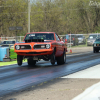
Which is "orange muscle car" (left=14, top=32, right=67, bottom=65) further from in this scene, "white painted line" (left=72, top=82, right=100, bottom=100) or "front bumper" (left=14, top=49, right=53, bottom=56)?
"white painted line" (left=72, top=82, right=100, bottom=100)

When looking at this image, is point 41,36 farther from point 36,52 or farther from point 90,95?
point 90,95

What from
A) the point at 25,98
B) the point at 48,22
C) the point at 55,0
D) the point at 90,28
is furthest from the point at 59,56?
the point at 90,28

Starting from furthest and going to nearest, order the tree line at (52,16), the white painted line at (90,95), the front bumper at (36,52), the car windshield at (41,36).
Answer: the tree line at (52,16), the car windshield at (41,36), the front bumper at (36,52), the white painted line at (90,95)

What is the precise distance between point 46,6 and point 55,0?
4136 millimetres

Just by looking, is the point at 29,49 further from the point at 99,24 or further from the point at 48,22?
the point at 99,24

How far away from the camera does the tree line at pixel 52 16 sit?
62812mm

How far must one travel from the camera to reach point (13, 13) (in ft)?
206

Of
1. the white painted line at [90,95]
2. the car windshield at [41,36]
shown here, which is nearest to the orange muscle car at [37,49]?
the car windshield at [41,36]

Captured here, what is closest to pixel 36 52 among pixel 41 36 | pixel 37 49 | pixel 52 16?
pixel 37 49

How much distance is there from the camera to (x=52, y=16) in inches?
2714

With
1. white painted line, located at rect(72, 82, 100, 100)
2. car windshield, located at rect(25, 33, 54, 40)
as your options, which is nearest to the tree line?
car windshield, located at rect(25, 33, 54, 40)

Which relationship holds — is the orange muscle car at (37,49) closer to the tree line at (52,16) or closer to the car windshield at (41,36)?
the car windshield at (41,36)

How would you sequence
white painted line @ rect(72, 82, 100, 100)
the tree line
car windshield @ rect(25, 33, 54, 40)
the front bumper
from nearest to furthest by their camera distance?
white painted line @ rect(72, 82, 100, 100), the front bumper, car windshield @ rect(25, 33, 54, 40), the tree line

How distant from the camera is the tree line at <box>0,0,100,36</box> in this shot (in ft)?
206
